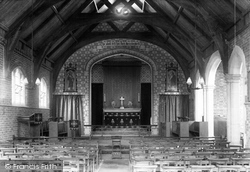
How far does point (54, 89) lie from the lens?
72.8 ft

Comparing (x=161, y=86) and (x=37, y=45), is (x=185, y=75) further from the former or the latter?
(x=37, y=45)

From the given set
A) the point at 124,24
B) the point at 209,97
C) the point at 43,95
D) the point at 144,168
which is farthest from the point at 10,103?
the point at 124,24

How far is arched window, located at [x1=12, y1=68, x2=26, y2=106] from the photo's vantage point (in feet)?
52.0

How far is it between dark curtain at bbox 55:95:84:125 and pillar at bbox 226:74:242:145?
34.6ft

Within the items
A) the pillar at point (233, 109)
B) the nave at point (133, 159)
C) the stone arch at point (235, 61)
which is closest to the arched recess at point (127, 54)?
the nave at point (133, 159)

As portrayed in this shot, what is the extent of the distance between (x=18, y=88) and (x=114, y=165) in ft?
21.2

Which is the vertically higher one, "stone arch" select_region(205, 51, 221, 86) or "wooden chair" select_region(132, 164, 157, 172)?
"stone arch" select_region(205, 51, 221, 86)

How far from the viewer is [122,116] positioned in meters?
23.7

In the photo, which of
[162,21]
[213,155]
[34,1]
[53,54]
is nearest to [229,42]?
[162,21]

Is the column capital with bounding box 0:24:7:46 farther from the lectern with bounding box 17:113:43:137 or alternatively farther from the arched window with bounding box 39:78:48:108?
the arched window with bounding box 39:78:48:108

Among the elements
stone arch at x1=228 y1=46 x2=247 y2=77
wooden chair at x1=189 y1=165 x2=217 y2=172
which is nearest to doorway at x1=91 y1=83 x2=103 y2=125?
stone arch at x1=228 y1=46 x2=247 y2=77

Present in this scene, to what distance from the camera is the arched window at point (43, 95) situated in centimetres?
2039

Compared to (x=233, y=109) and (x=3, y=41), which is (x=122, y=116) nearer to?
(x=233, y=109)

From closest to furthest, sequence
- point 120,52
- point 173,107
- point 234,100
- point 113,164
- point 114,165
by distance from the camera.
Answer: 1. point 114,165
2. point 113,164
3. point 234,100
4. point 173,107
5. point 120,52
